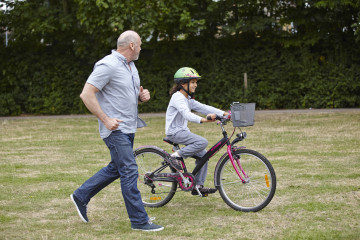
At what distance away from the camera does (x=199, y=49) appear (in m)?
23.6

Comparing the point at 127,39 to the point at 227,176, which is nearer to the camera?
the point at 127,39

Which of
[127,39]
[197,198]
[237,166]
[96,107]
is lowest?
[197,198]

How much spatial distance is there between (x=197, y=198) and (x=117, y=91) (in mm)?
2184

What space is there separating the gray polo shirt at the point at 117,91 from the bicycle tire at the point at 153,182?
1.09 m

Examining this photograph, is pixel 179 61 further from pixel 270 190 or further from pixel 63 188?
pixel 270 190

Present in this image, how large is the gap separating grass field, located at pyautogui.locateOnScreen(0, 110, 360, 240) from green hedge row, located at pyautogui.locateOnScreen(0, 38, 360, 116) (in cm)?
783

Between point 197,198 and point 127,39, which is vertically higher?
point 127,39

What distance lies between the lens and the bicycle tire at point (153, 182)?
275 inches

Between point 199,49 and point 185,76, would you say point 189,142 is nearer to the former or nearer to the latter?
point 185,76

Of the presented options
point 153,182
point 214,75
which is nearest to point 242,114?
point 153,182

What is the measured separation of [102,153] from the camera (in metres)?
11.9

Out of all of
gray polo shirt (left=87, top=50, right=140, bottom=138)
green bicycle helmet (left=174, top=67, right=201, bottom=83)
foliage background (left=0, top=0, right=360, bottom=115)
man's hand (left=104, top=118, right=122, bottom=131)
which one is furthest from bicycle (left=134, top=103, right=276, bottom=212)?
foliage background (left=0, top=0, right=360, bottom=115)

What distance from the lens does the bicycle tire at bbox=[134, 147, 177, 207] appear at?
698 cm

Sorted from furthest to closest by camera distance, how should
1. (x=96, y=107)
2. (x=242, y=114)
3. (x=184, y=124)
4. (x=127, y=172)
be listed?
(x=184, y=124) → (x=242, y=114) → (x=127, y=172) → (x=96, y=107)
